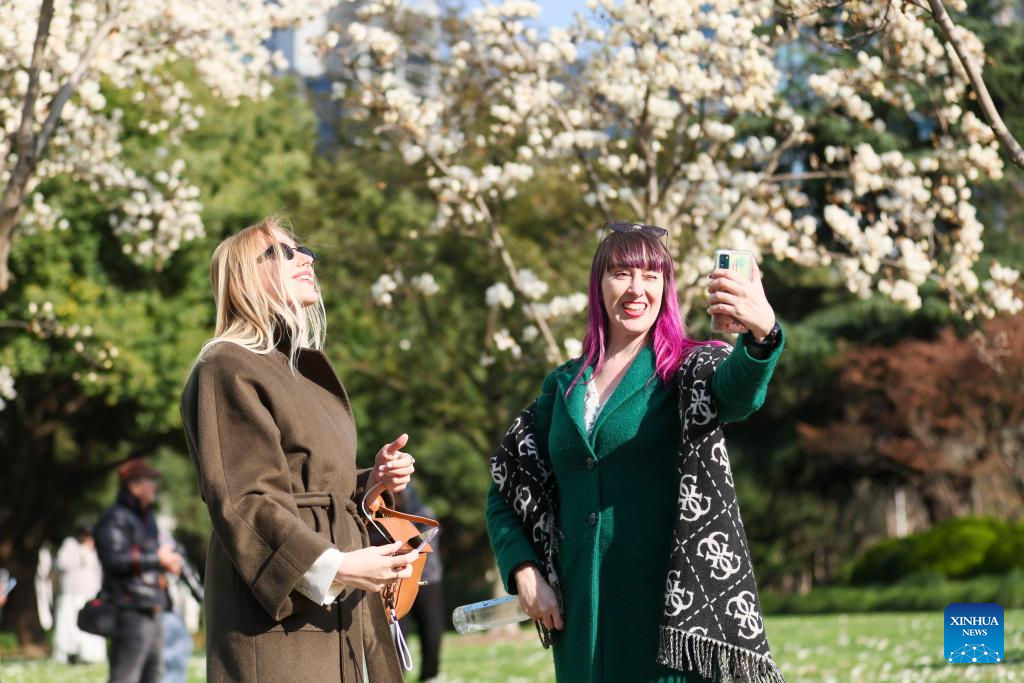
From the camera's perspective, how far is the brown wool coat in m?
3.21

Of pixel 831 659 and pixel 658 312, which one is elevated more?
pixel 658 312

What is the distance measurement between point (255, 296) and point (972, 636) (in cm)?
711

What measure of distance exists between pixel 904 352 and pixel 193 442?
2279 cm

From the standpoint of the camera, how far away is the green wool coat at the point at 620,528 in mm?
3426

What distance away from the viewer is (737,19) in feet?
33.5

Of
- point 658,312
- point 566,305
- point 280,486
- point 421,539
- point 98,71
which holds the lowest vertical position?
point 421,539

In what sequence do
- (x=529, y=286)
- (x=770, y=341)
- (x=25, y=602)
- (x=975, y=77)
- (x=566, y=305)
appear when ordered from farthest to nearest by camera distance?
1. (x=25, y=602)
2. (x=529, y=286)
3. (x=566, y=305)
4. (x=975, y=77)
5. (x=770, y=341)

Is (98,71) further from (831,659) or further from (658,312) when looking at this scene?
(658,312)

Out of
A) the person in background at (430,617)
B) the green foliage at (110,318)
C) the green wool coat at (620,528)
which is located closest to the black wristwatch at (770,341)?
the green wool coat at (620,528)

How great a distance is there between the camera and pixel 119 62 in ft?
36.2

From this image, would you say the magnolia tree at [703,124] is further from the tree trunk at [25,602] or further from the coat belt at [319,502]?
the tree trunk at [25,602]

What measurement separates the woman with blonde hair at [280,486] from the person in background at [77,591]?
15.5 m

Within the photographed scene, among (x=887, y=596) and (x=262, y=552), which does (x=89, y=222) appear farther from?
(x=262, y=552)

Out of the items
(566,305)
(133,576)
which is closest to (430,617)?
(566,305)
